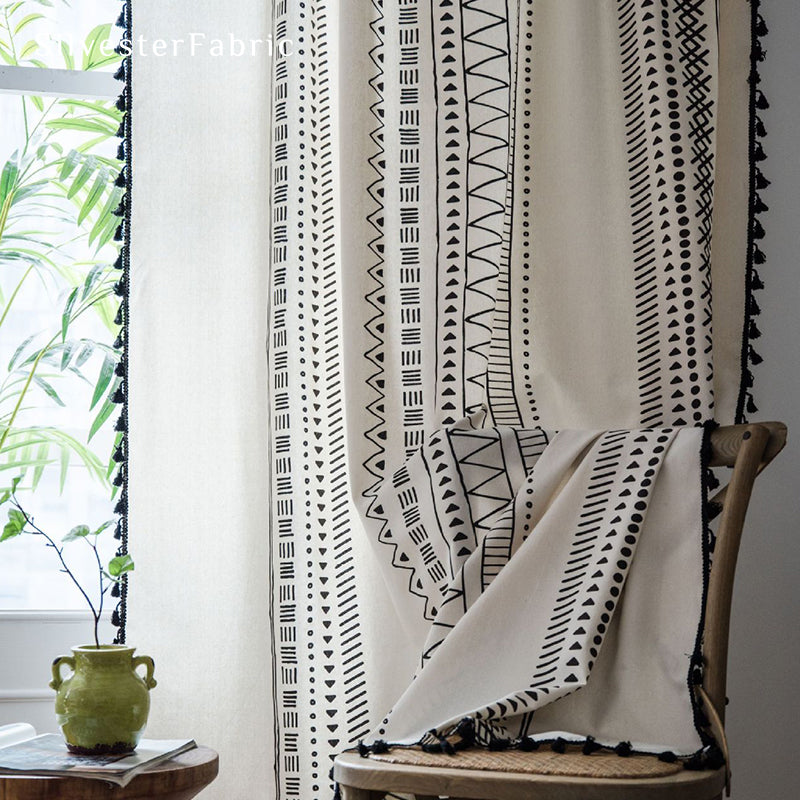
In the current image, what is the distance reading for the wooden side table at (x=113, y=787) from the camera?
3.51 ft

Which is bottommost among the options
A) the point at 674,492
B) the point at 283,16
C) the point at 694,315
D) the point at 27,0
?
the point at 674,492

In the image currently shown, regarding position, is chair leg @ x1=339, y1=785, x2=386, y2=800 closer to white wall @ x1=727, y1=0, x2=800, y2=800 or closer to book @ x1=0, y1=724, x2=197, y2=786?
book @ x1=0, y1=724, x2=197, y2=786

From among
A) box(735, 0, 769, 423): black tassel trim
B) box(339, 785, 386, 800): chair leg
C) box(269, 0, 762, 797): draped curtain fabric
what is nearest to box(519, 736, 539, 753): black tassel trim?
box(339, 785, 386, 800): chair leg

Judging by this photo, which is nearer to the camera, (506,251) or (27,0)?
(506,251)

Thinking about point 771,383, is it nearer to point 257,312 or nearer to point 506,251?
point 506,251

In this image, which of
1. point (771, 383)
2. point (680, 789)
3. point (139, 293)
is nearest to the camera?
point (680, 789)

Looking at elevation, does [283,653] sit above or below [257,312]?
below

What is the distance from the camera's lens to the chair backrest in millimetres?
1007

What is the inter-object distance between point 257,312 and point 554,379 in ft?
1.69

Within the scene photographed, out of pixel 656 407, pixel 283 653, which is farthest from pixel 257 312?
pixel 656 407

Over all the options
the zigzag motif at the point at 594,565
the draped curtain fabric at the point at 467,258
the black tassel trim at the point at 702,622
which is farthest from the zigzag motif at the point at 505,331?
the black tassel trim at the point at 702,622

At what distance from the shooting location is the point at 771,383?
162cm

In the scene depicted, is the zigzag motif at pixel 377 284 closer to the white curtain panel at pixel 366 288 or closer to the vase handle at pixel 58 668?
the white curtain panel at pixel 366 288

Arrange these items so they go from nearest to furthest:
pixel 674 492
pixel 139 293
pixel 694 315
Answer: pixel 674 492, pixel 694 315, pixel 139 293
